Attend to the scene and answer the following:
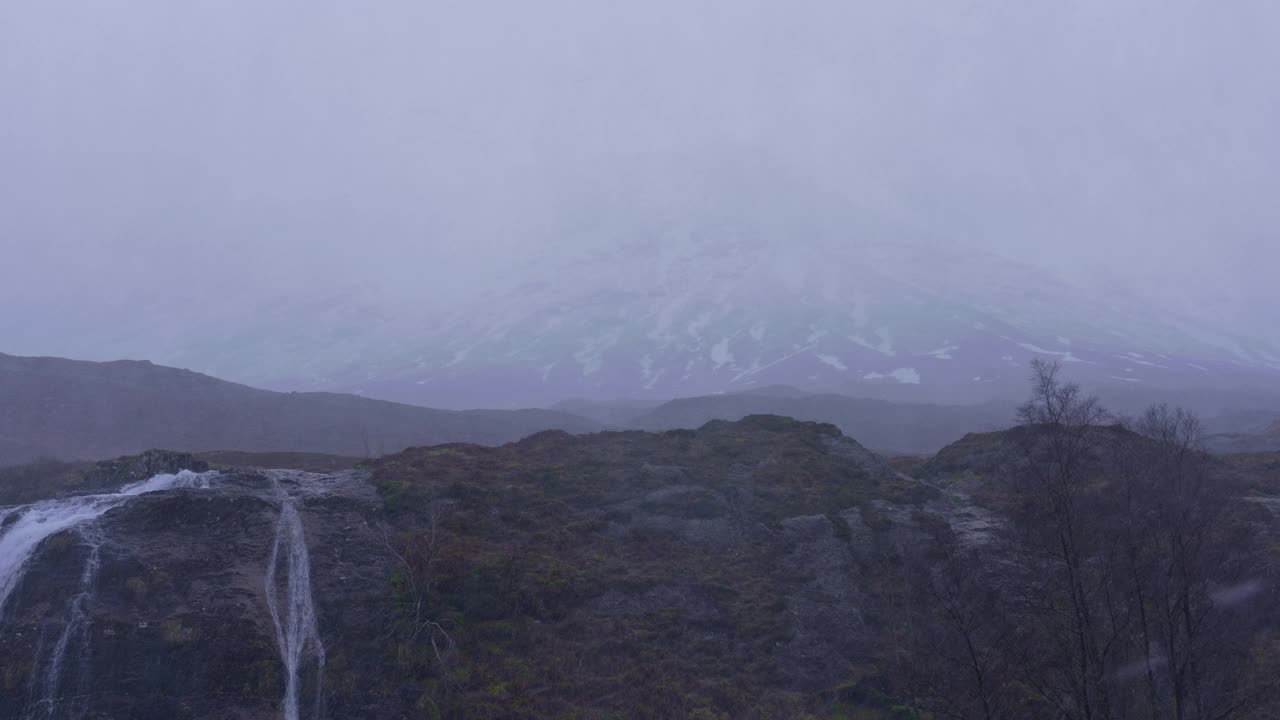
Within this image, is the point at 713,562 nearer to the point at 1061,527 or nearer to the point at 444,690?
the point at 444,690

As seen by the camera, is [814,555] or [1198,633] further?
[814,555]

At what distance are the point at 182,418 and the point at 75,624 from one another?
6958cm

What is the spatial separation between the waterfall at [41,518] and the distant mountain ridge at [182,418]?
152ft

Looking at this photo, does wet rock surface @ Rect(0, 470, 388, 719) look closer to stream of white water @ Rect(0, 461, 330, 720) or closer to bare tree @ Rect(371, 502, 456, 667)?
stream of white water @ Rect(0, 461, 330, 720)

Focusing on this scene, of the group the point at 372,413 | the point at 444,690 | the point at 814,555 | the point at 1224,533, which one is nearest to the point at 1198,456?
the point at 1224,533

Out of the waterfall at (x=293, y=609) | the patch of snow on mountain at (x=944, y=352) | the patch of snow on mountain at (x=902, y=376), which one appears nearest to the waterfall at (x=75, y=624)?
the waterfall at (x=293, y=609)

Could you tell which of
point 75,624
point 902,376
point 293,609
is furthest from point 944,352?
point 75,624

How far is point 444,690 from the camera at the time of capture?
17266 mm

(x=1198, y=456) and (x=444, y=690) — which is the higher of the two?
(x=1198, y=456)

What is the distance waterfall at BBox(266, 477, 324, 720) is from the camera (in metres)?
17.0

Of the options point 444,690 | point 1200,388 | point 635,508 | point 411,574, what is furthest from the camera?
point 1200,388

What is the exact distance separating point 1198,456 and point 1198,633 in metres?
5.30

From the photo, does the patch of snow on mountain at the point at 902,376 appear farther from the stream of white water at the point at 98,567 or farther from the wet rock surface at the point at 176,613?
the stream of white water at the point at 98,567

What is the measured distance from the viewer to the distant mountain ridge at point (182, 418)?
70688mm
